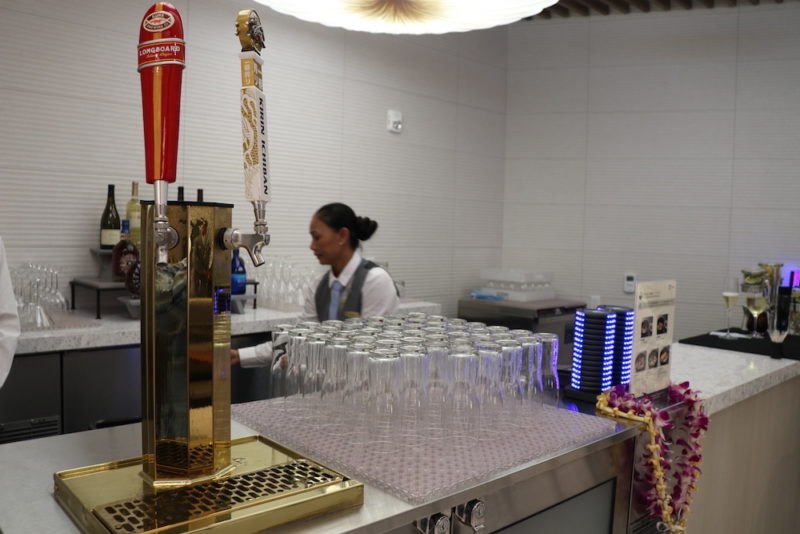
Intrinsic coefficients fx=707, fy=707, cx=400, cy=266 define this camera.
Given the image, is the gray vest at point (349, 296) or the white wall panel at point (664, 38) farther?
the white wall panel at point (664, 38)

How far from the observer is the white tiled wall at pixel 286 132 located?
11.4 feet

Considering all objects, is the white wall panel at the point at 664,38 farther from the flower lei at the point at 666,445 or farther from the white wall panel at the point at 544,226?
the flower lei at the point at 666,445

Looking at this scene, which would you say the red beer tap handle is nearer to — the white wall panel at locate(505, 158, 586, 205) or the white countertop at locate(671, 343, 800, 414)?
the white countertop at locate(671, 343, 800, 414)

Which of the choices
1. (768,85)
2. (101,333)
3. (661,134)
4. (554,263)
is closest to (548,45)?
(661,134)

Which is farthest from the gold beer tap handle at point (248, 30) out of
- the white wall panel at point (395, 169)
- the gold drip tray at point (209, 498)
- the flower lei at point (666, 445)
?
the white wall panel at point (395, 169)

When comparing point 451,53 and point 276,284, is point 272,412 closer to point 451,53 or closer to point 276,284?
point 276,284

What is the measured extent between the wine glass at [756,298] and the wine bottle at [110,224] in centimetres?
321

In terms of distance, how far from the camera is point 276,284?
13.8ft

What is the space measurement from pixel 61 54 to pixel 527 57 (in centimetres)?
377

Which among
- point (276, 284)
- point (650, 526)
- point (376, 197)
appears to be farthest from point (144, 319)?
point (376, 197)

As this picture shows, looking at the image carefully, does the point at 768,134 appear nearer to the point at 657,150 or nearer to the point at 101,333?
the point at 657,150

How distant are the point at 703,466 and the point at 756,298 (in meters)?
1.40

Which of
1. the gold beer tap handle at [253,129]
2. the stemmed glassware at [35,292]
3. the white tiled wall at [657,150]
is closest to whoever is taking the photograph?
the gold beer tap handle at [253,129]

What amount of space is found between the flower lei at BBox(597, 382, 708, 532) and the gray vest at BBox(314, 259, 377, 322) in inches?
59.4
